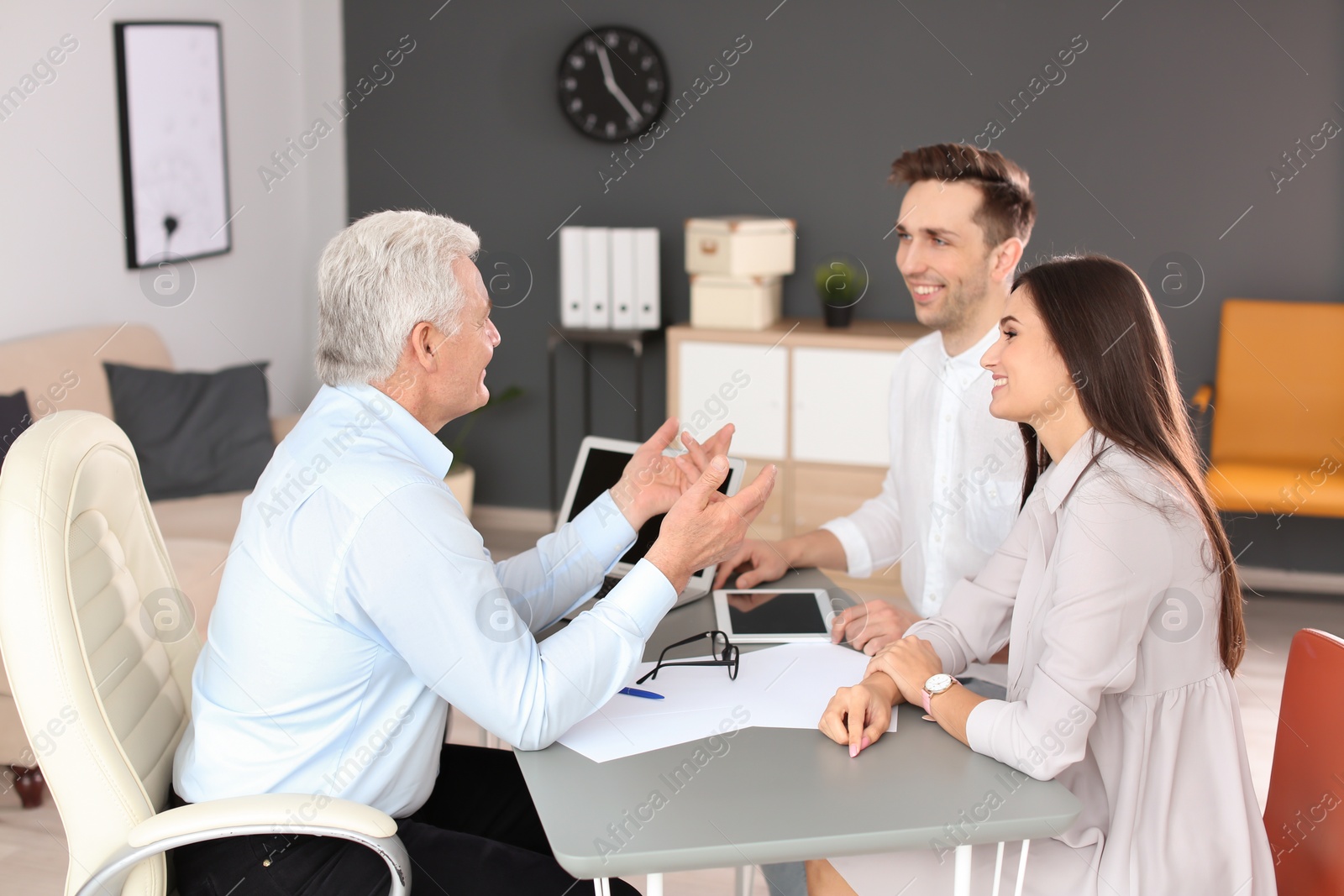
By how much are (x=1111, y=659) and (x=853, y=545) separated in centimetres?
93

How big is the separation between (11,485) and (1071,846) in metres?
1.36

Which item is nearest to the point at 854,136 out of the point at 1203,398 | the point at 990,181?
the point at 1203,398

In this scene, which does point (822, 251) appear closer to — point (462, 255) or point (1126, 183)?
point (1126, 183)

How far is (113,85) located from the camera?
3957 millimetres

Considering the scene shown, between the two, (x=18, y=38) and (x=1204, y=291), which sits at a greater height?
(x=18, y=38)

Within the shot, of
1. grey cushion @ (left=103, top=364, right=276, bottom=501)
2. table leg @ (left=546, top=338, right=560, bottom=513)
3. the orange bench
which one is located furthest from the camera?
table leg @ (left=546, top=338, right=560, bottom=513)

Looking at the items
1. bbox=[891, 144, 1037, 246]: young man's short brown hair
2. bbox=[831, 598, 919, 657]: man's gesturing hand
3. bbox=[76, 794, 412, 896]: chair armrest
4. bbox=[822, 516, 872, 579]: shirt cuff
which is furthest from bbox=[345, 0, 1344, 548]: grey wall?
bbox=[76, 794, 412, 896]: chair armrest

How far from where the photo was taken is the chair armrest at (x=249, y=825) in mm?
1307

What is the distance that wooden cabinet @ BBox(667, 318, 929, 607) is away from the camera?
4352 millimetres

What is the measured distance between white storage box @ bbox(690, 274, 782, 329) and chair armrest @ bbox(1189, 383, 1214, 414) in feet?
5.13

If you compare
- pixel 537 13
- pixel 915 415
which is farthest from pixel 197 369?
pixel 915 415

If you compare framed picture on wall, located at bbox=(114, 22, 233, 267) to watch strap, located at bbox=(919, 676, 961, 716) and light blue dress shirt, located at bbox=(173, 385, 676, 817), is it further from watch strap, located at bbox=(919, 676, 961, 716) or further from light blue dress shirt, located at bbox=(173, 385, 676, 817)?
watch strap, located at bbox=(919, 676, 961, 716)

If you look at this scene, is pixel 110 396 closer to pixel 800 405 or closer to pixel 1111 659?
pixel 800 405

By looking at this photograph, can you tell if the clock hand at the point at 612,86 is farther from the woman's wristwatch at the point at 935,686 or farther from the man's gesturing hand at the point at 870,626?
the woman's wristwatch at the point at 935,686
